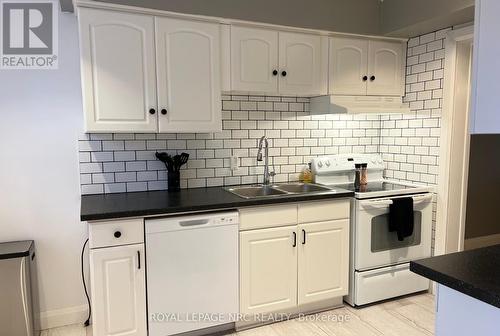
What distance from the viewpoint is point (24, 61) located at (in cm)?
247

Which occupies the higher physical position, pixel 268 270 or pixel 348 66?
pixel 348 66

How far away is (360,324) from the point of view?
104 inches

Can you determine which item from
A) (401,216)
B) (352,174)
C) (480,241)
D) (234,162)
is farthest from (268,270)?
(480,241)

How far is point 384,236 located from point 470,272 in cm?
179

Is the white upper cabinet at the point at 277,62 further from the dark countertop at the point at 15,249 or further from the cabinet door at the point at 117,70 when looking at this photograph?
the dark countertop at the point at 15,249

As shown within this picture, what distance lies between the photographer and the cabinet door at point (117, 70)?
2.29 meters

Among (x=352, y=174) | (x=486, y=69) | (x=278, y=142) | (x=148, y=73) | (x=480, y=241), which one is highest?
(x=148, y=73)

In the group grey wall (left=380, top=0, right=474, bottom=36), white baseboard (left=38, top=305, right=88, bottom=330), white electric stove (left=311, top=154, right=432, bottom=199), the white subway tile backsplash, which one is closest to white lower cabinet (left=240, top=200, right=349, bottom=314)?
white electric stove (left=311, top=154, right=432, bottom=199)

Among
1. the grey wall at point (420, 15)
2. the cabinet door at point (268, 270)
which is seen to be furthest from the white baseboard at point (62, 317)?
the grey wall at point (420, 15)

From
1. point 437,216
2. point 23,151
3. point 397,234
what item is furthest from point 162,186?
point 437,216

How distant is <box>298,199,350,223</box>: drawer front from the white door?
878 mm

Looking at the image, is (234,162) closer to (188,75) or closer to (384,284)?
(188,75)

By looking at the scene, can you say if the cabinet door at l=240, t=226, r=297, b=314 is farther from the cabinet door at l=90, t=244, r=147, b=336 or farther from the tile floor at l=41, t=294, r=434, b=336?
the cabinet door at l=90, t=244, r=147, b=336

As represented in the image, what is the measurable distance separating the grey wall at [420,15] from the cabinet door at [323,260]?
1.61 metres
